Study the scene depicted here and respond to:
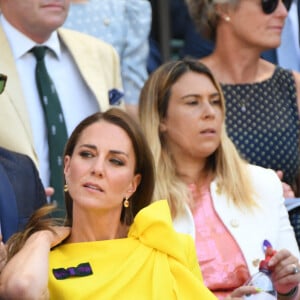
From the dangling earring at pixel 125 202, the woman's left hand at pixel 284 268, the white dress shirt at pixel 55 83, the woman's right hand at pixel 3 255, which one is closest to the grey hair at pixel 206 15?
the white dress shirt at pixel 55 83

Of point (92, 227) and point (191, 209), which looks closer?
point (92, 227)

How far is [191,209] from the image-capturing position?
5.80m

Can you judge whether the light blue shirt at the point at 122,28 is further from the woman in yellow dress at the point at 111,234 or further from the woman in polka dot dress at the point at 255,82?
the woman in yellow dress at the point at 111,234

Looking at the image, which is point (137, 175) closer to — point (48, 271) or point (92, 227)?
point (92, 227)

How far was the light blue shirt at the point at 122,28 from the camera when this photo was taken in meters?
6.84

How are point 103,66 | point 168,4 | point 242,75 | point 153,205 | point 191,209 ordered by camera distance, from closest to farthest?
1. point 153,205
2. point 191,209
3. point 103,66
4. point 242,75
5. point 168,4

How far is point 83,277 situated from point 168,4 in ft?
13.5

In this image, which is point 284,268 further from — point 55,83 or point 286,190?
point 55,83

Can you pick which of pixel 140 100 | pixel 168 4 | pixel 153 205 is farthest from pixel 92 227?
pixel 168 4

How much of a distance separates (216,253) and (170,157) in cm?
58

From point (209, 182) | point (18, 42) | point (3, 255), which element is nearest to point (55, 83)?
point (18, 42)

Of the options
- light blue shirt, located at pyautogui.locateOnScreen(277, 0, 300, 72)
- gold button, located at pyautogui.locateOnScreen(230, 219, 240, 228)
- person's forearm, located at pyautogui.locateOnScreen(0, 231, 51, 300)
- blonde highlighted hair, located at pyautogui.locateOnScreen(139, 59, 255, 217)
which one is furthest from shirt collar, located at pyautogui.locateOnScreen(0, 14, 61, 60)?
light blue shirt, located at pyautogui.locateOnScreen(277, 0, 300, 72)

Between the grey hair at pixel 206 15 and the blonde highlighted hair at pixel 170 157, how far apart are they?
0.84m

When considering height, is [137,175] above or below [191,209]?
above
